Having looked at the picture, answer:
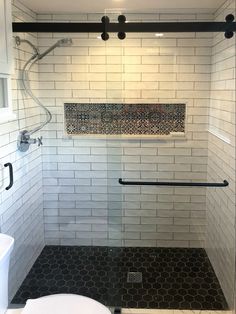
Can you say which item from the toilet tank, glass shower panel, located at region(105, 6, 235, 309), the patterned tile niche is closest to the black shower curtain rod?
glass shower panel, located at region(105, 6, 235, 309)

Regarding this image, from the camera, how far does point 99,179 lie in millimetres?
3102

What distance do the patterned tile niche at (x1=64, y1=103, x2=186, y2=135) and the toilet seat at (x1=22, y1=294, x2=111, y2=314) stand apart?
1670 millimetres

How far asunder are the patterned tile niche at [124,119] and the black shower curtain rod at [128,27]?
0.69 meters

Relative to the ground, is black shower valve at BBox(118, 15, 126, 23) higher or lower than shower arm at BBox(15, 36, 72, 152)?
higher

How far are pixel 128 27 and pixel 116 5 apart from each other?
25 cm

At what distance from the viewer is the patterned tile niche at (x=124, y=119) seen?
9.67 ft

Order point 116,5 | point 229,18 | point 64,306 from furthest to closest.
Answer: point 116,5, point 229,18, point 64,306

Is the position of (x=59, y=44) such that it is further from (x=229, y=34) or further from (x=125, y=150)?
(x=229, y=34)

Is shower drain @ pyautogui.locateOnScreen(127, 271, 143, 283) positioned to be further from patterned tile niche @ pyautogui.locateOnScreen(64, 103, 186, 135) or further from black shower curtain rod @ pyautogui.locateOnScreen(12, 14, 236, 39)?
black shower curtain rod @ pyautogui.locateOnScreen(12, 14, 236, 39)

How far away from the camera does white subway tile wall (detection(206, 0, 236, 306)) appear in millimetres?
2383

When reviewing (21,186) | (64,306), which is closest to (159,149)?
(21,186)

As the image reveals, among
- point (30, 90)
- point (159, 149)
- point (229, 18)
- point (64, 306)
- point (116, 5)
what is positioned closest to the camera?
point (64, 306)

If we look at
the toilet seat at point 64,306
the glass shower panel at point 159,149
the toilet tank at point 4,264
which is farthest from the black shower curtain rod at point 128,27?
the toilet seat at point 64,306

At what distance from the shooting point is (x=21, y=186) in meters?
2.64
